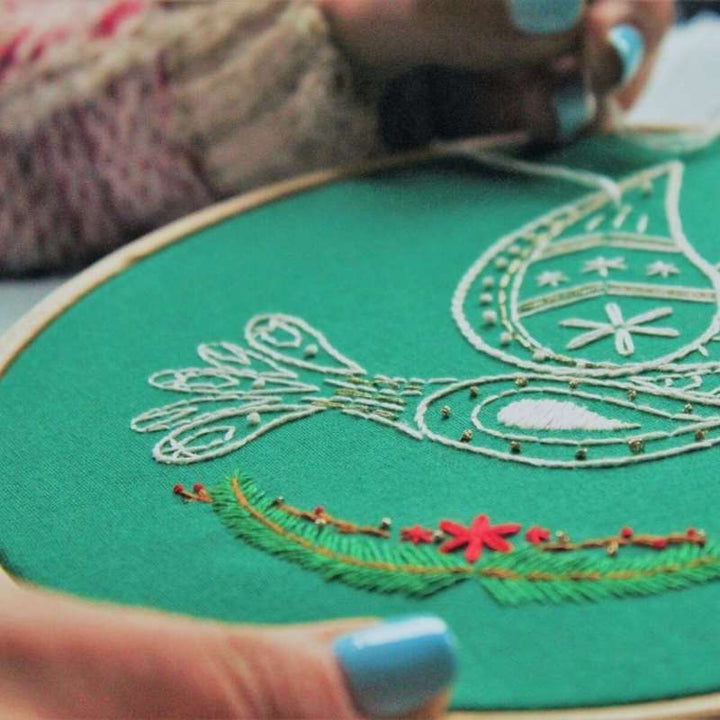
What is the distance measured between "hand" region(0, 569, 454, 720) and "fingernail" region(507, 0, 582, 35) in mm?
556

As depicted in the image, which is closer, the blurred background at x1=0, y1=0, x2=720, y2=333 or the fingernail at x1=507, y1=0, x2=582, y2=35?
the fingernail at x1=507, y1=0, x2=582, y2=35

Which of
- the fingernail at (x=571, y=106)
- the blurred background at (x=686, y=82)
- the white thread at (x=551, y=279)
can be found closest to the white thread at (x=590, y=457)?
the white thread at (x=551, y=279)

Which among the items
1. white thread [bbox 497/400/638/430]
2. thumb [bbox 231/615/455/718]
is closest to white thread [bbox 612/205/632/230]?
white thread [bbox 497/400/638/430]

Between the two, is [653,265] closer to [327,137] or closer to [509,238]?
[509,238]

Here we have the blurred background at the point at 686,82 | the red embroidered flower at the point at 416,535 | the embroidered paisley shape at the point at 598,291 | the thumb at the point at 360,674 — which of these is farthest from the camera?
the blurred background at the point at 686,82

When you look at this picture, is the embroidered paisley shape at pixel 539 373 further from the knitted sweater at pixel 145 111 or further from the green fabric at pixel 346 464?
the knitted sweater at pixel 145 111

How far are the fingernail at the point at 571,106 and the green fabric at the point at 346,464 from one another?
53 millimetres

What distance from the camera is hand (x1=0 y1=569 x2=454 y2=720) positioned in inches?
16.8

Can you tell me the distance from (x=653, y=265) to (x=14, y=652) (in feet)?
1.54

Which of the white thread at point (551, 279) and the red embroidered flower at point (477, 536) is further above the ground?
the white thread at point (551, 279)

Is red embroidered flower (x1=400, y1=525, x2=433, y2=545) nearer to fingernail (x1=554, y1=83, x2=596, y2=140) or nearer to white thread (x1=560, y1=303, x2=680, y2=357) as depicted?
white thread (x1=560, y1=303, x2=680, y2=357)

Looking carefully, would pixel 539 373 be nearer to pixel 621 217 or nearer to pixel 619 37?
pixel 621 217

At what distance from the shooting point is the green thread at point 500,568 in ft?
1.62

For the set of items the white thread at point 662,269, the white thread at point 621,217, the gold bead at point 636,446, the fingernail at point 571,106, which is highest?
the fingernail at point 571,106
